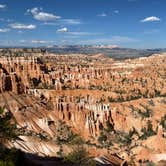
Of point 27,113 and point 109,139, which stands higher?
point 27,113

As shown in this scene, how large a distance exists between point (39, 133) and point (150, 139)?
2222 cm

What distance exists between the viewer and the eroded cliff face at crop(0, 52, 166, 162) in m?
70.8

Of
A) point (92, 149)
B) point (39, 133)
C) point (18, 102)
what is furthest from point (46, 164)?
point (18, 102)

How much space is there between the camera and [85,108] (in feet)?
295

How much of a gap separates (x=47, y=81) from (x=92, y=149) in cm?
5741

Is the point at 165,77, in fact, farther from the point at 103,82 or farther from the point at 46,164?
the point at 46,164

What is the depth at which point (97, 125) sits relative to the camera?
82.7m

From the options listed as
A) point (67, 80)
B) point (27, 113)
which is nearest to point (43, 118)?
point (27, 113)

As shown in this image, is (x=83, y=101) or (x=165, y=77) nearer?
(x=83, y=101)

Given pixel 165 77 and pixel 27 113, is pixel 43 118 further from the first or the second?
pixel 165 77

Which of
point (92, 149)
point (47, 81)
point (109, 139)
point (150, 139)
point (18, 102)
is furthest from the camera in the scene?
point (47, 81)

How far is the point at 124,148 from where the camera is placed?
72.4 meters

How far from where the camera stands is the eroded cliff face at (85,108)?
232ft

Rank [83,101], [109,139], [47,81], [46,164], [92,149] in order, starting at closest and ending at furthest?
[46,164] → [92,149] → [109,139] → [83,101] → [47,81]
